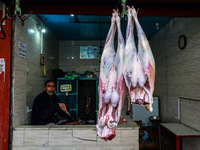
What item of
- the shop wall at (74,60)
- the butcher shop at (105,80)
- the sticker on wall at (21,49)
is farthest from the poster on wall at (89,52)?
the sticker on wall at (21,49)

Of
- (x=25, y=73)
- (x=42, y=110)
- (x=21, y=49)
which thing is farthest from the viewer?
(x=42, y=110)

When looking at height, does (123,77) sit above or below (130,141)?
above

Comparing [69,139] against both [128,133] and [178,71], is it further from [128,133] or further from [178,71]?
[178,71]

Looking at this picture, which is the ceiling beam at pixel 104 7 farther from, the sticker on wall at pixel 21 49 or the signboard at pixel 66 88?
the signboard at pixel 66 88

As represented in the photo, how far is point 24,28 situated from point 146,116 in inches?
182

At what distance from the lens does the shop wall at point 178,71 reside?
11.0 feet

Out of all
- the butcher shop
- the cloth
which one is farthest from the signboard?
the cloth

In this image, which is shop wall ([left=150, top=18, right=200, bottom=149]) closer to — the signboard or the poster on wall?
the poster on wall

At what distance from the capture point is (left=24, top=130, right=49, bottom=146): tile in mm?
2344

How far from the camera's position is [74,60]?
Result: 6.82 metres

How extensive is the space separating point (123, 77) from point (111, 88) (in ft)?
0.46

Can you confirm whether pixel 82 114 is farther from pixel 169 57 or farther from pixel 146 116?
pixel 169 57

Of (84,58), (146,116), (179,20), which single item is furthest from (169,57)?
(84,58)

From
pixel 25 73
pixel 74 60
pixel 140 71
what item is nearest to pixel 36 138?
pixel 25 73
